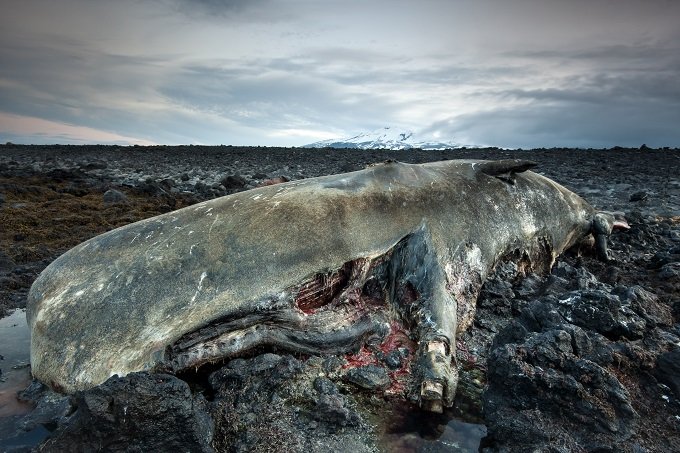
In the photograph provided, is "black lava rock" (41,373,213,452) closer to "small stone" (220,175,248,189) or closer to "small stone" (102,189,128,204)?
"small stone" (102,189,128,204)

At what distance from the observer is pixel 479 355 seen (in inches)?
204

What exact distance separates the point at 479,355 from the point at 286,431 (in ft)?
7.88

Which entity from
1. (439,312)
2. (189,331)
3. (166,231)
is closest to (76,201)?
A: (166,231)

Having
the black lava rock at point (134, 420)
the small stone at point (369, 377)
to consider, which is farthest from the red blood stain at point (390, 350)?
the black lava rock at point (134, 420)

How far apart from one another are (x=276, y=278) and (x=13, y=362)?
3.01m

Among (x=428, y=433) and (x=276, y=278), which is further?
(x=276, y=278)

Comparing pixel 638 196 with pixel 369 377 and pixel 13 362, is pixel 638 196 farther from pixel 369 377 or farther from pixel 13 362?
pixel 13 362

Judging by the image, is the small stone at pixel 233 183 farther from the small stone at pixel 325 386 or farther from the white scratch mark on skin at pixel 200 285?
the small stone at pixel 325 386

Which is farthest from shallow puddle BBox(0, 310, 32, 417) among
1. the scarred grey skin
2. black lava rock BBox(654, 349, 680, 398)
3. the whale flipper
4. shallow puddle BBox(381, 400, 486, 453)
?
black lava rock BBox(654, 349, 680, 398)

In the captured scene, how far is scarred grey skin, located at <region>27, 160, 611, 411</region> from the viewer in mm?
4332

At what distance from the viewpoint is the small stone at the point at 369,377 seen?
449cm

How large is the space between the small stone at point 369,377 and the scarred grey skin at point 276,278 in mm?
393

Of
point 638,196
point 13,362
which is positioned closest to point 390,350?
point 13,362

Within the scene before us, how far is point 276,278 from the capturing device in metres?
4.79
